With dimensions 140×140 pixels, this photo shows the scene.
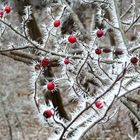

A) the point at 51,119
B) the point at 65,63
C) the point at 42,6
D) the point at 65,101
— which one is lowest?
the point at 51,119

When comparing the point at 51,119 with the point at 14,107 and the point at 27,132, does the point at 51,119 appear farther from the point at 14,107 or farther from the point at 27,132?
the point at 14,107

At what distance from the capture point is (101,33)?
252cm

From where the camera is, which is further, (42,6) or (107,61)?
(42,6)

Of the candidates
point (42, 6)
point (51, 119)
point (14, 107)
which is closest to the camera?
point (51, 119)

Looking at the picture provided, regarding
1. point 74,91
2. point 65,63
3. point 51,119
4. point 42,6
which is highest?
point 42,6

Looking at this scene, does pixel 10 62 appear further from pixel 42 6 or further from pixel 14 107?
pixel 42 6

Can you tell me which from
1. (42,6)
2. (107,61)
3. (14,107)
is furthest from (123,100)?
A: (14,107)

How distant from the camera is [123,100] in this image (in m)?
3.02

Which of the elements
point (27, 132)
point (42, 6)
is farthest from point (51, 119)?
point (27, 132)

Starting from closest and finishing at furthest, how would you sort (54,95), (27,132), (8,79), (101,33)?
(101,33), (54,95), (27,132), (8,79)

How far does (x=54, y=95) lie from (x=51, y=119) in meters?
4.56

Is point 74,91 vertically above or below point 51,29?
below

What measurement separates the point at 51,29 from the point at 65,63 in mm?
432

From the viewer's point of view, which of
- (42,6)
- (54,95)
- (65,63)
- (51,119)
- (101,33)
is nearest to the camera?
(51,119)
